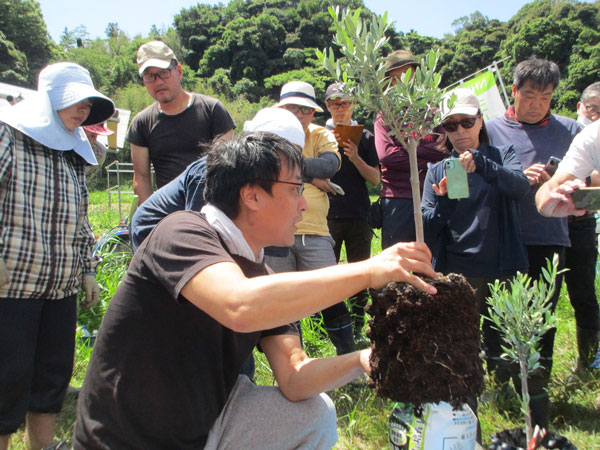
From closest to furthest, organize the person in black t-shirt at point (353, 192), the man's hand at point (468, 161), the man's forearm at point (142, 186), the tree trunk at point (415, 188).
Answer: the tree trunk at point (415, 188)
the man's hand at point (468, 161)
the man's forearm at point (142, 186)
the person in black t-shirt at point (353, 192)

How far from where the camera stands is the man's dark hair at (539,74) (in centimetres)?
278

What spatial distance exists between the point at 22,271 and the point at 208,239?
50.4 inches

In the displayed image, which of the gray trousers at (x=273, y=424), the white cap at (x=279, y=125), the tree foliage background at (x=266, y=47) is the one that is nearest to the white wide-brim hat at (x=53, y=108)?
the white cap at (x=279, y=125)

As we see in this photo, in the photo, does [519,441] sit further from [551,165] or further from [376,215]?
[376,215]

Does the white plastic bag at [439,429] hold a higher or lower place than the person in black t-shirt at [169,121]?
lower

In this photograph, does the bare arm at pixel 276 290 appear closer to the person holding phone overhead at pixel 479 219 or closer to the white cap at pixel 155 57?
the person holding phone overhead at pixel 479 219

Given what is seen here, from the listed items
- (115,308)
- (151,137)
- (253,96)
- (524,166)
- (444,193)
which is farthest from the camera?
(253,96)

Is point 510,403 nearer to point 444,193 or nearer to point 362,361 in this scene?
point 444,193

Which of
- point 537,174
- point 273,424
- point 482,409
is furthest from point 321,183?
point 273,424

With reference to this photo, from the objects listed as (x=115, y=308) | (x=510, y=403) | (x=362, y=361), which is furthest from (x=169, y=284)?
(x=510, y=403)

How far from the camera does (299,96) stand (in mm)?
3547

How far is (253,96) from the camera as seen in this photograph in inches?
2032

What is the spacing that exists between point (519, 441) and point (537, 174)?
64.6 inches

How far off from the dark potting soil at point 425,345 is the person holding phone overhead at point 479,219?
1266 mm
